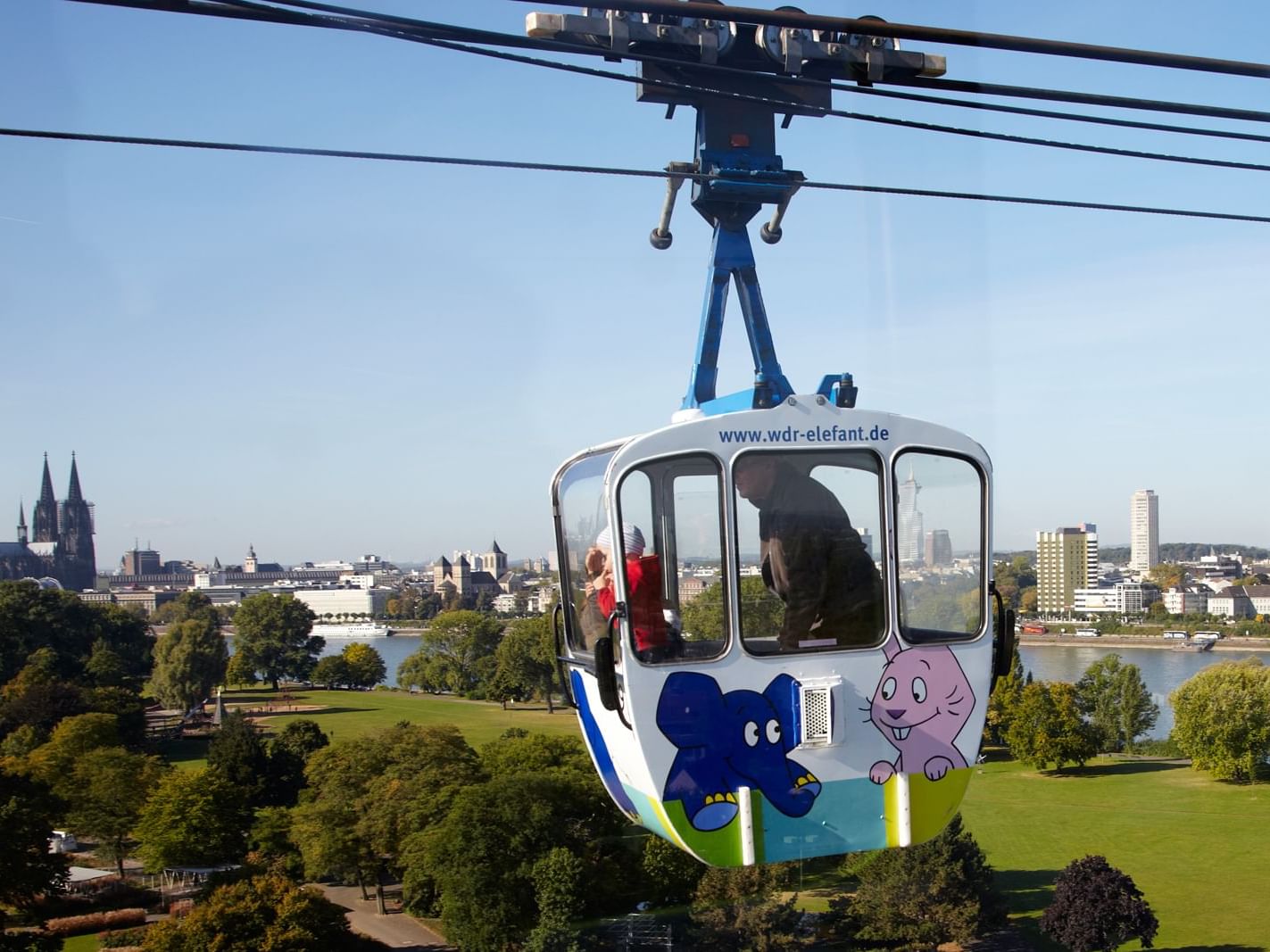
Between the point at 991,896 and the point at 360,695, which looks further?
the point at 360,695

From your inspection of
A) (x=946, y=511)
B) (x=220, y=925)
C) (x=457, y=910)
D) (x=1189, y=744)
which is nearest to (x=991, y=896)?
(x=457, y=910)

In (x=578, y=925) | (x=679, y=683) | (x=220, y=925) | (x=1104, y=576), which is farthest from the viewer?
(x=1104, y=576)

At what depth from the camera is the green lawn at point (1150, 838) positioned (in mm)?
22516

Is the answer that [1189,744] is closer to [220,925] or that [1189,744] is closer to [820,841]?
[220,925]

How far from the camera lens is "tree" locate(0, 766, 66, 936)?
781 inches

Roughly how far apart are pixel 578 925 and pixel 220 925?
5.71 meters

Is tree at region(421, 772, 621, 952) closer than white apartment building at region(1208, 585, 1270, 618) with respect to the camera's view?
Yes

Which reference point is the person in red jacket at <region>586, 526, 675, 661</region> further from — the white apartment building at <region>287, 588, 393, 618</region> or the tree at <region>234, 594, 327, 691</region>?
the white apartment building at <region>287, 588, 393, 618</region>

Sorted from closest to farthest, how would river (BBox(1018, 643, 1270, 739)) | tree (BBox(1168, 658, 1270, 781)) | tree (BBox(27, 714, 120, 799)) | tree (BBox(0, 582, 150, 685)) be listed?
1. tree (BBox(27, 714, 120, 799))
2. tree (BBox(1168, 658, 1270, 781))
3. river (BBox(1018, 643, 1270, 739))
4. tree (BBox(0, 582, 150, 685))

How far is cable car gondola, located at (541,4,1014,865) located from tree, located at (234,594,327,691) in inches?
2337

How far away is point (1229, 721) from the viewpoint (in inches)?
1346

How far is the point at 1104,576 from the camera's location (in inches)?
3187

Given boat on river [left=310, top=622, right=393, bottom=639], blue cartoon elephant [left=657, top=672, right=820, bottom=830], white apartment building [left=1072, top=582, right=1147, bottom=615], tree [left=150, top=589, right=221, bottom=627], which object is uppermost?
blue cartoon elephant [left=657, top=672, right=820, bottom=830]

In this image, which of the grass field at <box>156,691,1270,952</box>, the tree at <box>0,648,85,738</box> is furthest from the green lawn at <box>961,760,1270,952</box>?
the tree at <box>0,648,85,738</box>
